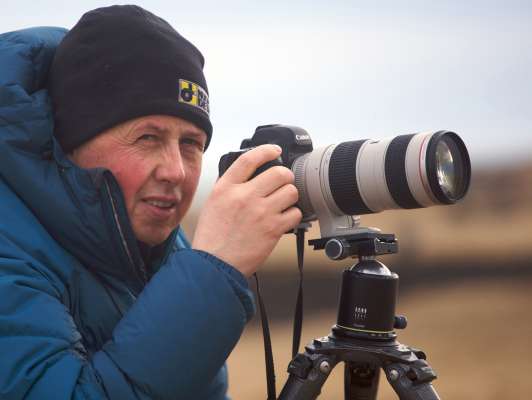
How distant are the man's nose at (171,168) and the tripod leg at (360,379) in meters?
0.58

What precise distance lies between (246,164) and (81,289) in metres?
0.43

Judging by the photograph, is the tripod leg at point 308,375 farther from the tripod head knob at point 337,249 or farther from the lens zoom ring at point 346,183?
the lens zoom ring at point 346,183

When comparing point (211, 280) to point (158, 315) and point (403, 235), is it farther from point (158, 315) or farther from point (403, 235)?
point (403, 235)

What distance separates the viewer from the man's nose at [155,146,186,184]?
69.4 inches

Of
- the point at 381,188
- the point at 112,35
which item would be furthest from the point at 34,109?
the point at 381,188

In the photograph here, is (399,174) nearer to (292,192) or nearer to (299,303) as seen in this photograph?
(292,192)

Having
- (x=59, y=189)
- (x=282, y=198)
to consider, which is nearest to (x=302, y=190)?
(x=282, y=198)

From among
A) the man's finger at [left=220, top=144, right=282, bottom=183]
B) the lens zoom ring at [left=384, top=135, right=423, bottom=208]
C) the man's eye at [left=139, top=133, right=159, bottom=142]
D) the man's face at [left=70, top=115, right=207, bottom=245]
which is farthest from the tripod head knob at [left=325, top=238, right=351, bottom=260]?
the man's eye at [left=139, top=133, right=159, bottom=142]

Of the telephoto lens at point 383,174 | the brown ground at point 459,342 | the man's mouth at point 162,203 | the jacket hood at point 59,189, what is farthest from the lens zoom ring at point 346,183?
the brown ground at point 459,342

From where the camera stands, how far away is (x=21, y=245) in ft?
4.98

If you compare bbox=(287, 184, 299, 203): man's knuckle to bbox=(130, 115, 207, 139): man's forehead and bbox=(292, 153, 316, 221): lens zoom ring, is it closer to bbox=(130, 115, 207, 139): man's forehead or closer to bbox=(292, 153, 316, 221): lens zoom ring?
bbox=(292, 153, 316, 221): lens zoom ring

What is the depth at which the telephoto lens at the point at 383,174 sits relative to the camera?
1.70 m

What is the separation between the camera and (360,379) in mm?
1802

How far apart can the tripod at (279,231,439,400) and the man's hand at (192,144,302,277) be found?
0.71 feet
